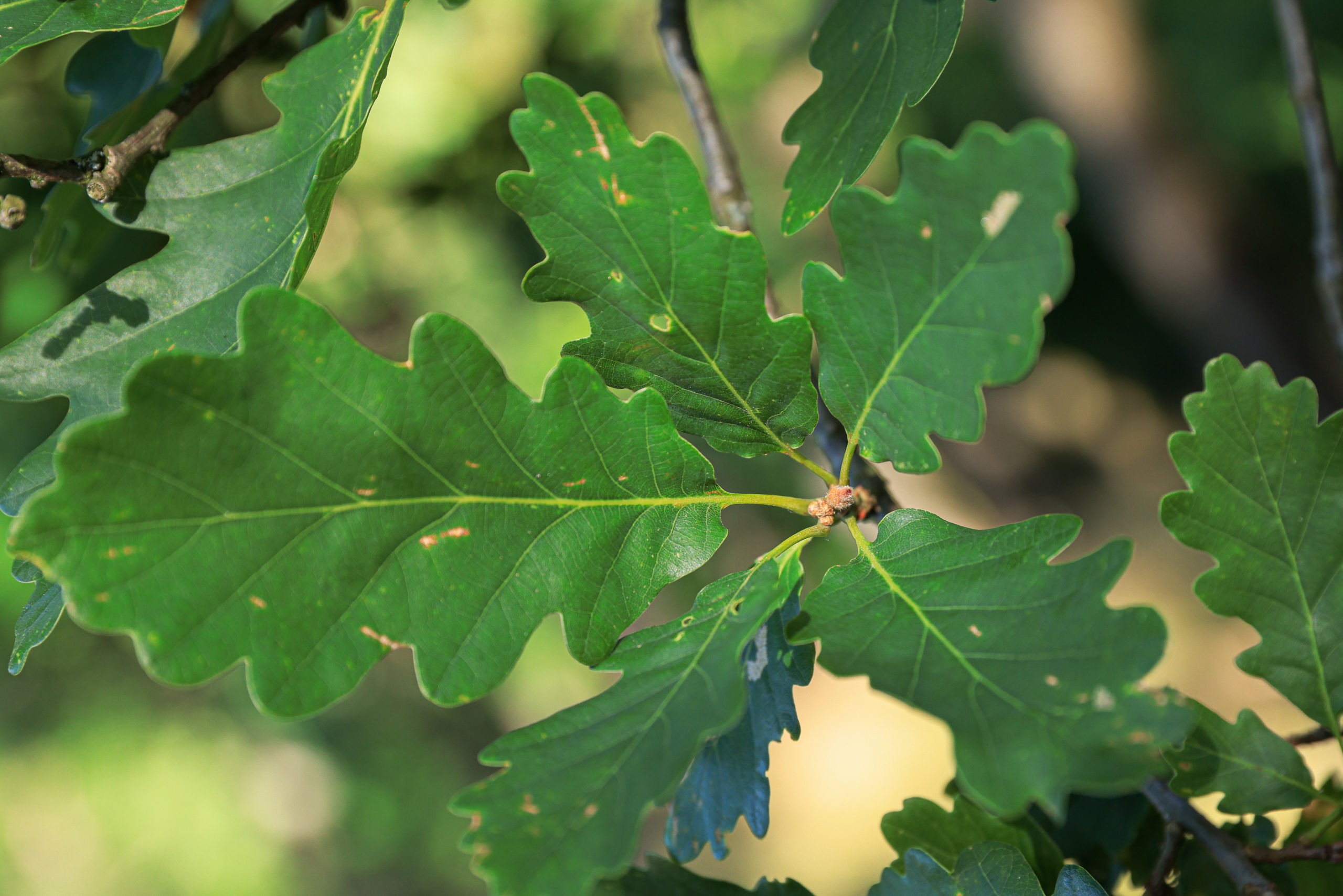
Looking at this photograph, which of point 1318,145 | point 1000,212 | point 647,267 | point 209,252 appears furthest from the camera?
point 1318,145

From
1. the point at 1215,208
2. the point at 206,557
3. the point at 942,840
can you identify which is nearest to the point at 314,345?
the point at 206,557

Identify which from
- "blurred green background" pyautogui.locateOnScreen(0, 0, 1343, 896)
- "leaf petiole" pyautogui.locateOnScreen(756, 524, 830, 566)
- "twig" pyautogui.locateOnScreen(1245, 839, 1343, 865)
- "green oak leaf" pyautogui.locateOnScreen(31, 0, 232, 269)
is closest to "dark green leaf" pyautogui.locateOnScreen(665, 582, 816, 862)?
"leaf petiole" pyautogui.locateOnScreen(756, 524, 830, 566)

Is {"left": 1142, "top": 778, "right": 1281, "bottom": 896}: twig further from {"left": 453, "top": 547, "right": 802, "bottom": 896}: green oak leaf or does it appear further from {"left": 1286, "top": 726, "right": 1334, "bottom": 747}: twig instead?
{"left": 453, "top": 547, "right": 802, "bottom": 896}: green oak leaf

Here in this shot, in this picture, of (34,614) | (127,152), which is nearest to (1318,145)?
(127,152)

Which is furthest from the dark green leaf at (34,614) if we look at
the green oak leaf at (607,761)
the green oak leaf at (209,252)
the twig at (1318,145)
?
the twig at (1318,145)

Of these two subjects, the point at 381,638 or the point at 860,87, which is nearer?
the point at 381,638

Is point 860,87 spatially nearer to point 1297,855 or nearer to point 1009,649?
point 1009,649

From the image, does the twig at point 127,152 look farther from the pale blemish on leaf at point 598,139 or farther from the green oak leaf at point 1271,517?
the green oak leaf at point 1271,517
